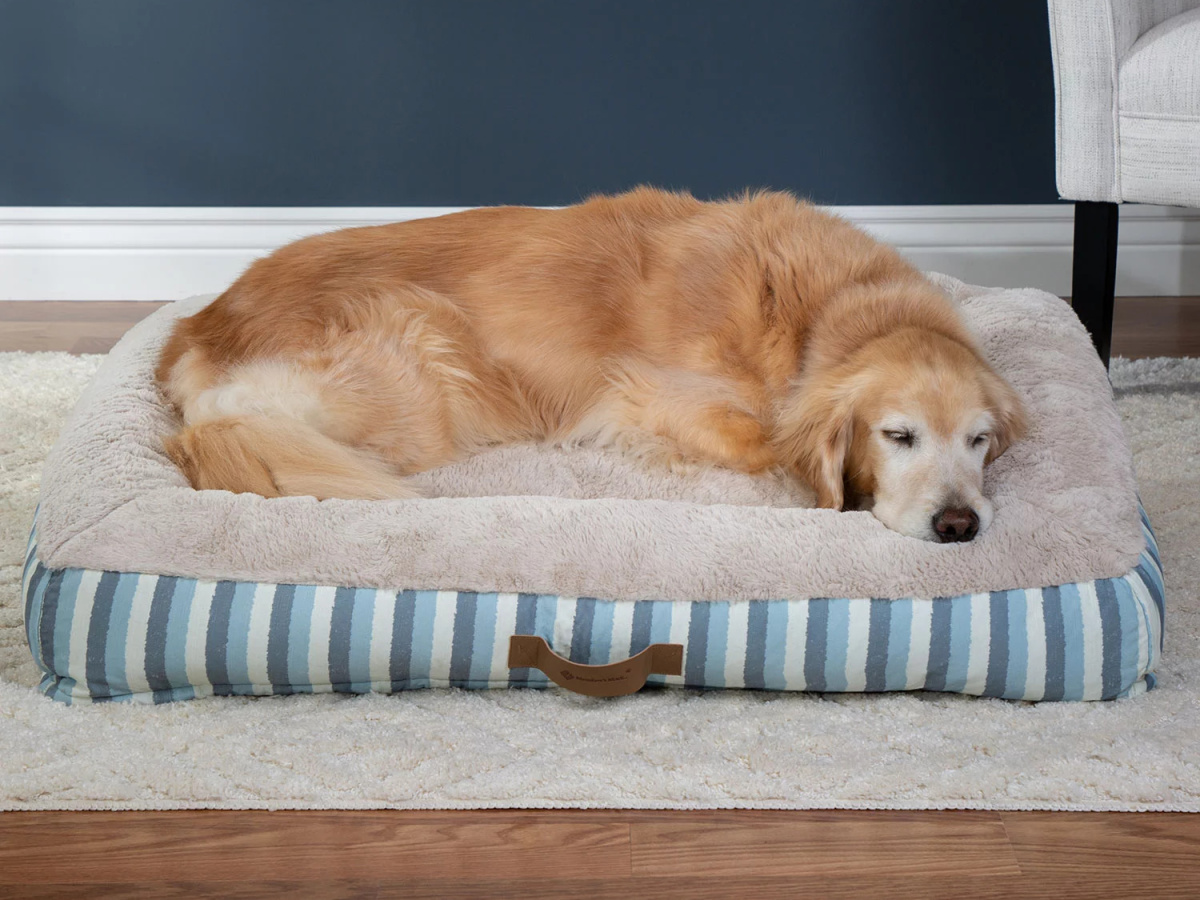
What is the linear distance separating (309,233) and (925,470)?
2.34m

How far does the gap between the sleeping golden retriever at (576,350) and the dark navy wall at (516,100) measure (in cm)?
113

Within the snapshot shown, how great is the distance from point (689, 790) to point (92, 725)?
0.86 m

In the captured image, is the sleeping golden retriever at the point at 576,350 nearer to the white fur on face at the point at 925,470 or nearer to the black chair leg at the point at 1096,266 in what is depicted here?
the white fur on face at the point at 925,470

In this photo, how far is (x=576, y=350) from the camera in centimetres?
227

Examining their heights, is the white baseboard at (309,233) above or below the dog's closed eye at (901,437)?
above

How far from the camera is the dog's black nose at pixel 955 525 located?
5.67ft

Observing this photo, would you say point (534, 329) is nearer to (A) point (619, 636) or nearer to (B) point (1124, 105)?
(A) point (619, 636)

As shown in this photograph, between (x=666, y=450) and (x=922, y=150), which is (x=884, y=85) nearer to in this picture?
(x=922, y=150)

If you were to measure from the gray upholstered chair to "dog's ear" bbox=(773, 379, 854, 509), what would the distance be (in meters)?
1.04

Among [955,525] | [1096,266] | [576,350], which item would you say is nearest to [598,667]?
[955,525]

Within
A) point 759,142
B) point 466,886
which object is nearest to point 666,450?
point 466,886

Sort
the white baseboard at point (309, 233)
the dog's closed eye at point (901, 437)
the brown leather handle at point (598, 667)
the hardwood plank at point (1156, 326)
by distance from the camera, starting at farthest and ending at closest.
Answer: the white baseboard at point (309, 233) → the hardwood plank at point (1156, 326) → the dog's closed eye at point (901, 437) → the brown leather handle at point (598, 667)

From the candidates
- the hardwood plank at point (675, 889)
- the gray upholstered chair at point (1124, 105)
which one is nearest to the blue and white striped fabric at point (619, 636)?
the hardwood plank at point (675, 889)

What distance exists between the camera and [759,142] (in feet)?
11.4
